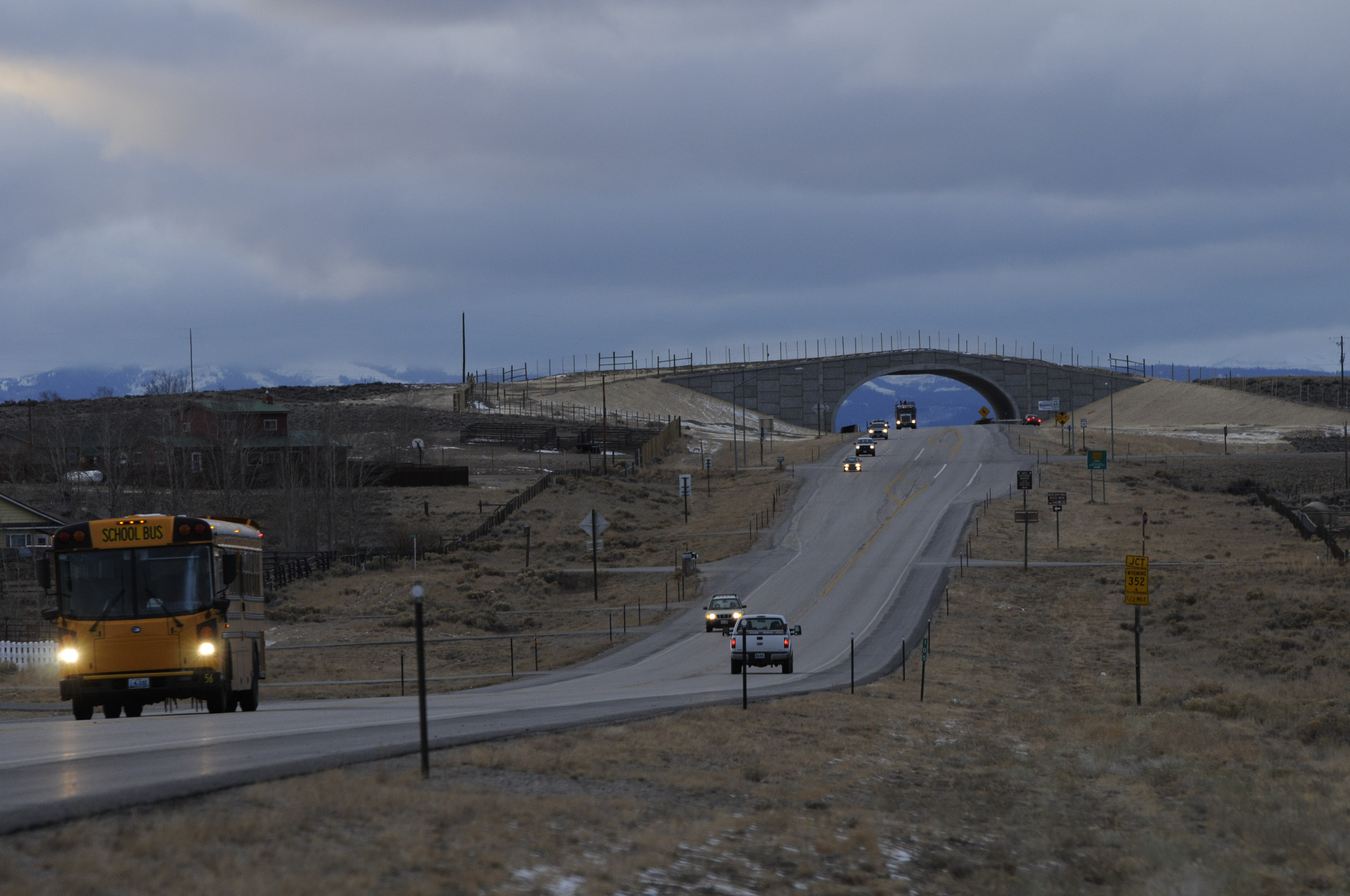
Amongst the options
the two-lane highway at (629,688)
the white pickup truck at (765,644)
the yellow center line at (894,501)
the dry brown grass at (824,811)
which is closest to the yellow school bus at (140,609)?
the two-lane highway at (629,688)

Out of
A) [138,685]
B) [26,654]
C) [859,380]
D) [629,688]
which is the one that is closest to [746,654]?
[629,688]

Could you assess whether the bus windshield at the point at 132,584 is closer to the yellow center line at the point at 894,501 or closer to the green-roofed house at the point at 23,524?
the yellow center line at the point at 894,501

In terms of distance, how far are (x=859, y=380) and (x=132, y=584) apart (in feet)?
507

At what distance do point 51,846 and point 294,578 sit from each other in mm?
53145

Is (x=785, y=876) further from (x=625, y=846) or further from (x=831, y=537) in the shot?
(x=831, y=537)

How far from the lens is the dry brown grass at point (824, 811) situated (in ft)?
33.2

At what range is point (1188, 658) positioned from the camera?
4081cm

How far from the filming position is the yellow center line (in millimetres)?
57062

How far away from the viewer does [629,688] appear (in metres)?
30.4

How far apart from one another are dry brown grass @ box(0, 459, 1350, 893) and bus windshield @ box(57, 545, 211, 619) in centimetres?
697

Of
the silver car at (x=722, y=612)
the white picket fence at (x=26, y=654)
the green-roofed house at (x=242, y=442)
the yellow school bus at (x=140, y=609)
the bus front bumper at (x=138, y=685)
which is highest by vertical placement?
the green-roofed house at (x=242, y=442)

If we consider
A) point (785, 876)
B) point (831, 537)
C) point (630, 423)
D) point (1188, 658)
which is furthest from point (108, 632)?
point (630, 423)

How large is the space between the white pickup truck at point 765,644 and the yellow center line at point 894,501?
14.8 metres

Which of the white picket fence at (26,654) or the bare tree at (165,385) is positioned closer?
→ the white picket fence at (26,654)
